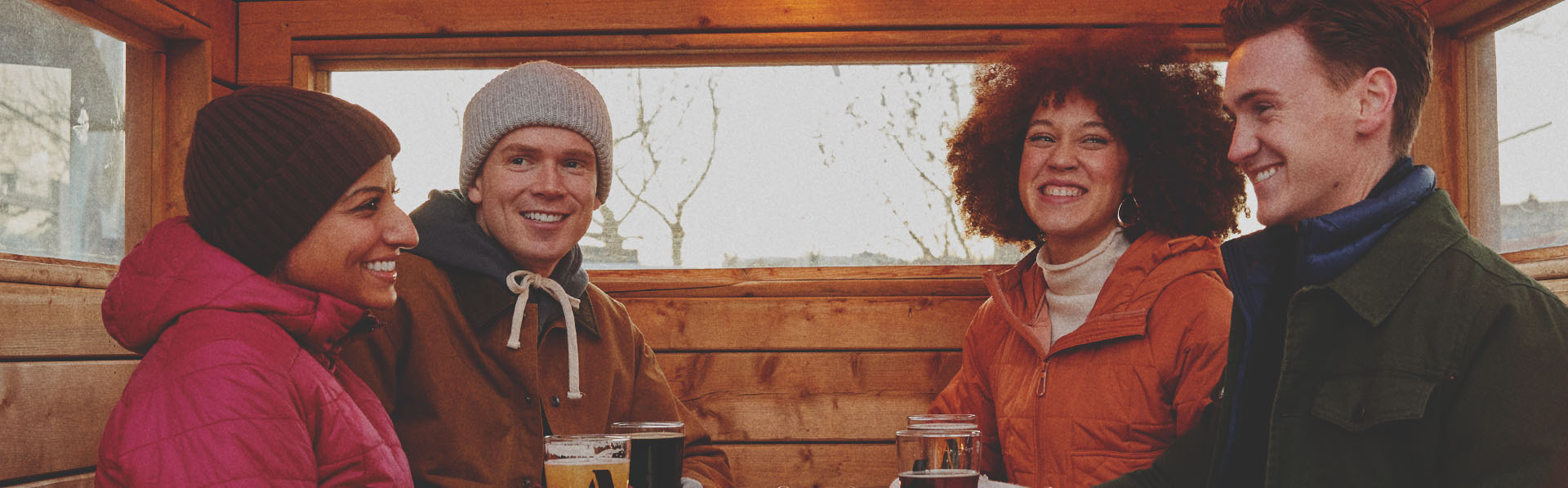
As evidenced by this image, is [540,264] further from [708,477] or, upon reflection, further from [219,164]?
[219,164]

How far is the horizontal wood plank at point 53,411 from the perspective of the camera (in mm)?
2465

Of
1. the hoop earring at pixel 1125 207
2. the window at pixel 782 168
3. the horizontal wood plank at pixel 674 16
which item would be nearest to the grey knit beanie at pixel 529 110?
the horizontal wood plank at pixel 674 16

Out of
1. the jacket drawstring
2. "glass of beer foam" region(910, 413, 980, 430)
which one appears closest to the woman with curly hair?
"glass of beer foam" region(910, 413, 980, 430)

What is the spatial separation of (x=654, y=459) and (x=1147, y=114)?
63.6 inches

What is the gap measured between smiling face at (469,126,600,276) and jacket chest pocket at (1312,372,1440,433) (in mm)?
1645

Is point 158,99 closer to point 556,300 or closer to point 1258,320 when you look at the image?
point 556,300

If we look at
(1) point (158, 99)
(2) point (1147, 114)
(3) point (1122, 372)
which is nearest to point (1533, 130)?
(2) point (1147, 114)

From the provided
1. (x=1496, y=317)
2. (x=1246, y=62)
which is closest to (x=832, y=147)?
(x=1246, y=62)

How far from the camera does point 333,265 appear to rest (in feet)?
6.38

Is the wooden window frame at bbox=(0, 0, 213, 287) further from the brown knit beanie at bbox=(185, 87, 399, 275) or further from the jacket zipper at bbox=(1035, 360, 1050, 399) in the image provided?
the jacket zipper at bbox=(1035, 360, 1050, 399)

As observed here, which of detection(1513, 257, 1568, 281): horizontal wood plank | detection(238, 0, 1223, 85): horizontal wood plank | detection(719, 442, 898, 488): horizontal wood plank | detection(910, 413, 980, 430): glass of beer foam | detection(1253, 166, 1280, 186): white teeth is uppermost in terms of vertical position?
detection(238, 0, 1223, 85): horizontal wood plank

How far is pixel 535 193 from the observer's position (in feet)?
8.67

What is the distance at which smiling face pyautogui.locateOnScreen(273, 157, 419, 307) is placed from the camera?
1.93 m

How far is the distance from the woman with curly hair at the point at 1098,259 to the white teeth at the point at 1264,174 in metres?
0.65
